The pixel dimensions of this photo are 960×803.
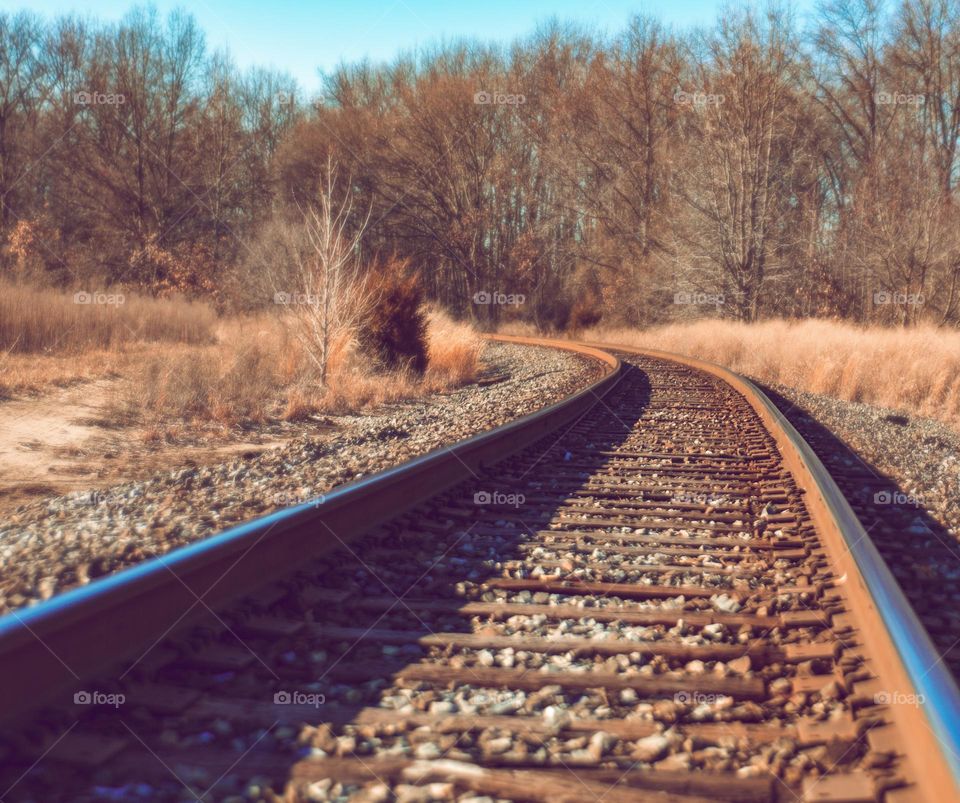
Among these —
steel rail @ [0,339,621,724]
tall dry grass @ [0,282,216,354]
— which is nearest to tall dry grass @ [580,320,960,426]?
steel rail @ [0,339,621,724]

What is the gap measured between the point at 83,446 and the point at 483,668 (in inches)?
230

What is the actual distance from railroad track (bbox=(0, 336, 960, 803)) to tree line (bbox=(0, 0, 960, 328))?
1826cm

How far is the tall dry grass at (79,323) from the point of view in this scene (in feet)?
38.8

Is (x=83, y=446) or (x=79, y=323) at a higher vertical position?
(x=79, y=323)

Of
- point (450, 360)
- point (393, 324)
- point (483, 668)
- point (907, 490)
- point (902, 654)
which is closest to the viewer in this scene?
point (902, 654)

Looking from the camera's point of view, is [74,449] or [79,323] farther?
[79,323]

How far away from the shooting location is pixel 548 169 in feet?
123

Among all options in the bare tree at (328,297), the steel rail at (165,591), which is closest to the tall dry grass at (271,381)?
the bare tree at (328,297)

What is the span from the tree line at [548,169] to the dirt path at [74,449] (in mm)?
12637

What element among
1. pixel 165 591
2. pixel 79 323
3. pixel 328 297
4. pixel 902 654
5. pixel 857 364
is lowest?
pixel 165 591

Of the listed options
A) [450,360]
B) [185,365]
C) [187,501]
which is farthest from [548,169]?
[187,501]

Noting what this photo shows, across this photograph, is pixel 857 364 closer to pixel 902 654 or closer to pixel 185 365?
pixel 185 365

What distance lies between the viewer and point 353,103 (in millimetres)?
38875

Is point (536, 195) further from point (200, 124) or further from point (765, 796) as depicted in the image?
point (765, 796)
